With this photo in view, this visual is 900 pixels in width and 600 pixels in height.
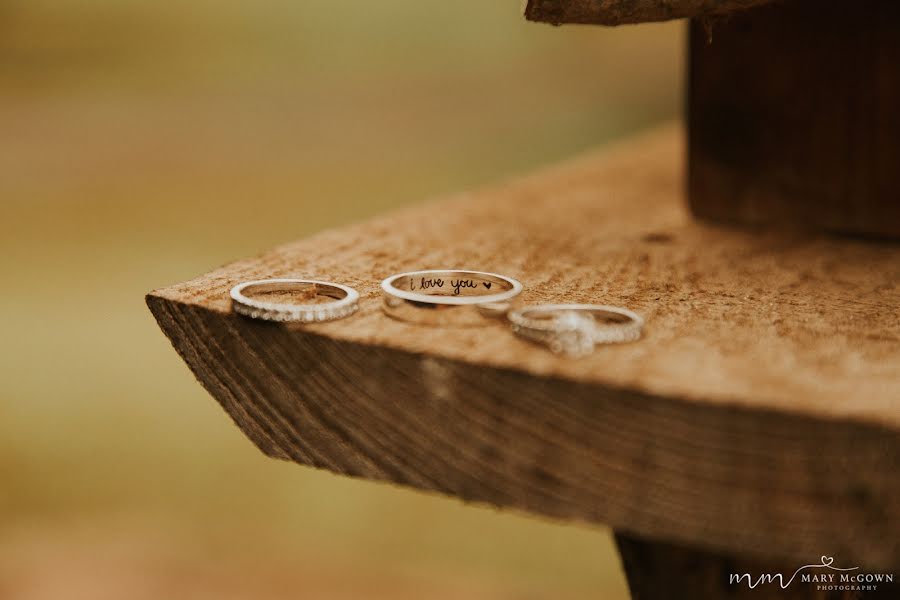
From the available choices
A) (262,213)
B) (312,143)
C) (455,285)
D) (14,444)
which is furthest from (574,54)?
(455,285)

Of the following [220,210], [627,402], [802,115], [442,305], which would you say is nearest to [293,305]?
[442,305]

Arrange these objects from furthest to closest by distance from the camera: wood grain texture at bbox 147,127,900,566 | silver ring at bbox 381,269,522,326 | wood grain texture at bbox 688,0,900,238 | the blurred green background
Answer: the blurred green background < wood grain texture at bbox 688,0,900,238 < silver ring at bbox 381,269,522,326 < wood grain texture at bbox 147,127,900,566

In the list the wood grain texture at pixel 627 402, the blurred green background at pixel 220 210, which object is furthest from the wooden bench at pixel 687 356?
the blurred green background at pixel 220 210

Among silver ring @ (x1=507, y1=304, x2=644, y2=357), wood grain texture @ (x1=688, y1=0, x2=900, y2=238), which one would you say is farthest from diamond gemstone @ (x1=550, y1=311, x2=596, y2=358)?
wood grain texture @ (x1=688, y1=0, x2=900, y2=238)

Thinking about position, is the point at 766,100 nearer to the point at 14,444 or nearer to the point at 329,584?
the point at 329,584

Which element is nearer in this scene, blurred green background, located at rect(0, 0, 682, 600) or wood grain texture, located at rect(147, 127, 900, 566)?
wood grain texture, located at rect(147, 127, 900, 566)

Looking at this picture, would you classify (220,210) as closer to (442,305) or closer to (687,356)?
(442,305)

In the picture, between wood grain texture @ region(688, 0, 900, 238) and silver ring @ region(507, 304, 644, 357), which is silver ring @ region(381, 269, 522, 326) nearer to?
silver ring @ region(507, 304, 644, 357)
